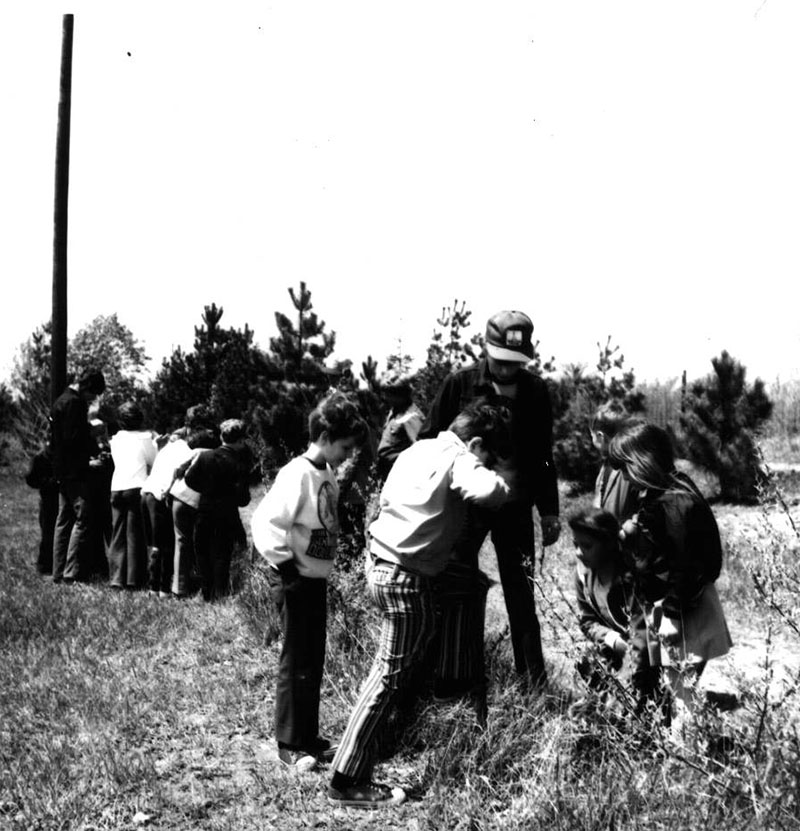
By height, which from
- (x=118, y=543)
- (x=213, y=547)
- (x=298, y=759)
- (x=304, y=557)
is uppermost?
(x=304, y=557)

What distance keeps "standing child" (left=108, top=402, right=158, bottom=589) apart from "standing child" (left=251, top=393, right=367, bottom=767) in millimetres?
4214

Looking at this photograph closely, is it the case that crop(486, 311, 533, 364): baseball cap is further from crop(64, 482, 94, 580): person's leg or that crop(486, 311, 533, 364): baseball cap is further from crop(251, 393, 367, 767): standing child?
crop(64, 482, 94, 580): person's leg

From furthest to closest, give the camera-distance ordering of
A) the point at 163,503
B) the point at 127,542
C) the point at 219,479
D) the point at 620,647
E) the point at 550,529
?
the point at 127,542, the point at 163,503, the point at 219,479, the point at 550,529, the point at 620,647

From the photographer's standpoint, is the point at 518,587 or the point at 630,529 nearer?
the point at 630,529

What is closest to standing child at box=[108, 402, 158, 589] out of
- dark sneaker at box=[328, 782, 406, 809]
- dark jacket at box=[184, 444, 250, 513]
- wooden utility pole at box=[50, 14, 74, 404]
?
dark jacket at box=[184, 444, 250, 513]

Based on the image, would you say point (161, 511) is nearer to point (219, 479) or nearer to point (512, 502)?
point (219, 479)

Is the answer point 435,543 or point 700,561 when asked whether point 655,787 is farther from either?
point 435,543

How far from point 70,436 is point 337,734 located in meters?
4.50

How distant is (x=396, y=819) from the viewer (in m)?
3.23

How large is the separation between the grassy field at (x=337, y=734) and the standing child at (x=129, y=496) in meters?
1.70

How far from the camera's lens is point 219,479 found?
275 inches

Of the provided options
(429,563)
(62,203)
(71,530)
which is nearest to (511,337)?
(429,563)

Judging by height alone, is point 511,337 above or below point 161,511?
above

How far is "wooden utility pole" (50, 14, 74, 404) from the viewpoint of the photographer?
10.0 m
